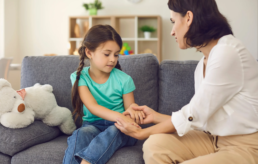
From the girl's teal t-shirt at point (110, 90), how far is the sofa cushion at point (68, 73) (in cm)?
17

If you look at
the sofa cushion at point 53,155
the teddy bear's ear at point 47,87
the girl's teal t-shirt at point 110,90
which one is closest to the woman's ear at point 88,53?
the girl's teal t-shirt at point 110,90

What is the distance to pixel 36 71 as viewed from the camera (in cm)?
183

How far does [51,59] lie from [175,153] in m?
1.18

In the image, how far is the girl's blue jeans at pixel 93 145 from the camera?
1.18 metres

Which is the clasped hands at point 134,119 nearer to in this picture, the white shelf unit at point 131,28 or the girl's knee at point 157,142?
the girl's knee at point 157,142

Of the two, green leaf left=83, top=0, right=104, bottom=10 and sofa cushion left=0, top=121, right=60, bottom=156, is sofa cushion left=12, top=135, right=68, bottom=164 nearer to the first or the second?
sofa cushion left=0, top=121, right=60, bottom=156

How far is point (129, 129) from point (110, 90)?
360mm

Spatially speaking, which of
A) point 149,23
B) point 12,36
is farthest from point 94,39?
point 12,36

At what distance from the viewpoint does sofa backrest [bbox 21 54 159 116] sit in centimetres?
173

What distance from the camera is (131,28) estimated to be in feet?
16.0

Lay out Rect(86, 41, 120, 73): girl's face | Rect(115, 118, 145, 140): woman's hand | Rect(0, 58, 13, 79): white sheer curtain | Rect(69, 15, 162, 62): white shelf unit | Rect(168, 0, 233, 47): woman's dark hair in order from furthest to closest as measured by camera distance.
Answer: Rect(69, 15, 162, 62): white shelf unit
Rect(0, 58, 13, 79): white sheer curtain
Rect(86, 41, 120, 73): girl's face
Rect(115, 118, 145, 140): woman's hand
Rect(168, 0, 233, 47): woman's dark hair

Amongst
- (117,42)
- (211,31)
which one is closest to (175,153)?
(211,31)

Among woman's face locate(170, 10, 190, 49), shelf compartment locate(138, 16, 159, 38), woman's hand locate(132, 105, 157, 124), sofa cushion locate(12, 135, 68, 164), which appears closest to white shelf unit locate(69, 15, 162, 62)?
shelf compartment locate(138, 16, 159, 38)

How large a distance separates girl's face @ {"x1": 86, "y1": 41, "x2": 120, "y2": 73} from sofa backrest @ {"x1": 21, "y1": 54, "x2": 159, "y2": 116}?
0.79 feet
